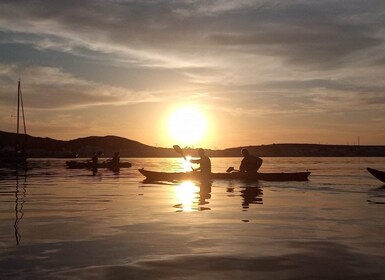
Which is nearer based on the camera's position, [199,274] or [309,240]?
[199,274]

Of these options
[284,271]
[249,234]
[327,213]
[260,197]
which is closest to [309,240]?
[249,234]

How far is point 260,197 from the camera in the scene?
70.4 ft

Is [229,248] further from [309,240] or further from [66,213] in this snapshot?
[66,213]

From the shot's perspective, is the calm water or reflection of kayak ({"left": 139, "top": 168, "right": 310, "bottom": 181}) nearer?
the calm water

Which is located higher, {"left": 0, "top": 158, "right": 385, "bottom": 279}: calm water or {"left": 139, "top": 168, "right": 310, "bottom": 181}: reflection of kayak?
{"left": 139, "top": 168, "right": 310, "bottom": 181}: reflection of kayak

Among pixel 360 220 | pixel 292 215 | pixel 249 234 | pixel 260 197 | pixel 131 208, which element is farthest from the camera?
pixel 260 197

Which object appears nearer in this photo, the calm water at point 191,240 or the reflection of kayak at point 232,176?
the calm water at point 191,240

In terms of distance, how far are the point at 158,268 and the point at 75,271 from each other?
1.43 meters

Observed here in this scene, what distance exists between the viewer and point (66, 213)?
1541cm

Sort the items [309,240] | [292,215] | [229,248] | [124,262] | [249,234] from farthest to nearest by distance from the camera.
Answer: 1. [292,215]
2. [249,234]
3. [309,240]
4. [229,248]
5. [124,262]

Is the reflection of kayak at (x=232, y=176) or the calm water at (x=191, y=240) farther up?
the reflection of kayak at (x=232, y=176)

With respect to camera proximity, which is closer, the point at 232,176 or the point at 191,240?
the point at 191,240

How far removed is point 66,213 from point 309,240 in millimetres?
8620

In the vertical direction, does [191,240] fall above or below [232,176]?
below
